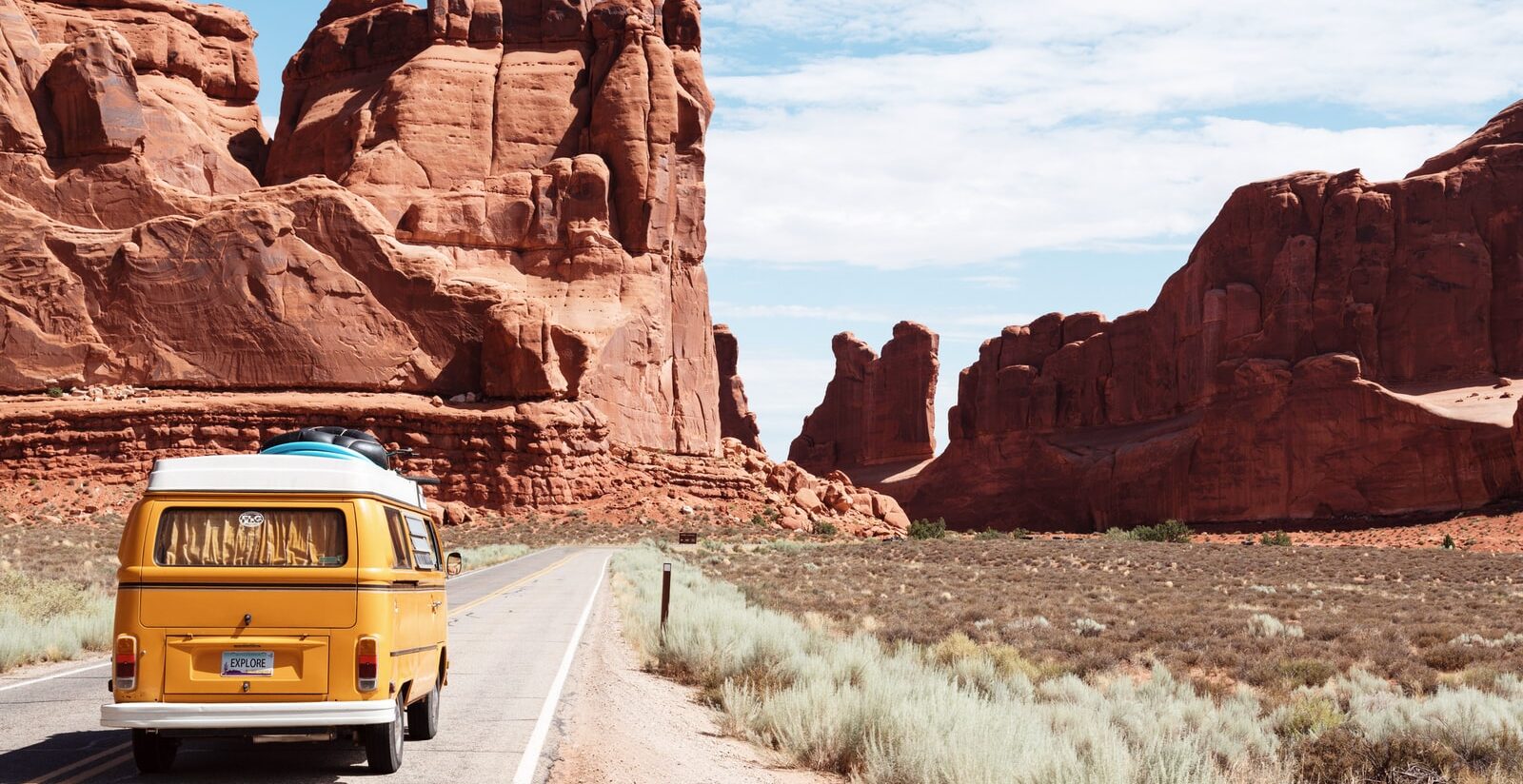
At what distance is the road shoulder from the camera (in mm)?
9227

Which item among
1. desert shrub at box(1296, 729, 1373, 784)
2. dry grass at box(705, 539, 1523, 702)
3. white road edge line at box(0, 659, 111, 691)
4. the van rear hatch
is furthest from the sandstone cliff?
desert shrub at box(1296, 729, 1373, 784)

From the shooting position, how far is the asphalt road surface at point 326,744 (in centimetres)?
880

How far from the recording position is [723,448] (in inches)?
3292

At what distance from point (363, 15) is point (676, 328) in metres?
31.4

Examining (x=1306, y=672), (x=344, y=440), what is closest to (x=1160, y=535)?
(x=1306, y=672)

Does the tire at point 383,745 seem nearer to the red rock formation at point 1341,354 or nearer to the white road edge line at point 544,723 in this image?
the white road edge line at point 544,723

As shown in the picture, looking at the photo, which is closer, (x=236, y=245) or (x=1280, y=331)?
(x=236, y=245)

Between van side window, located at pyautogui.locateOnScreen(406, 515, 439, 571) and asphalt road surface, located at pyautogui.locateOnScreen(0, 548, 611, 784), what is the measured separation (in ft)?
4.43

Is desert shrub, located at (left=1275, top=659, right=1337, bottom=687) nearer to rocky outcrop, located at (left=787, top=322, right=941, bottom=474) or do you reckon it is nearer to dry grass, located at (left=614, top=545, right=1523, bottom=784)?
dry grass, located at (left=614, top=545, right=1523, bottom=784)

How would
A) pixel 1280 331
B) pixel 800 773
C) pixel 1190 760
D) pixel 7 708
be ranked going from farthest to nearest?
pixel 1280 331, pixel 7 708, pixel 800 773, pixel 1190 760

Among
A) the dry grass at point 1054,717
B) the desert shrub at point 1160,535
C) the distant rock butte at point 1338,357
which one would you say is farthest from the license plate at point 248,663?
the distant rock butte at point 1338,357

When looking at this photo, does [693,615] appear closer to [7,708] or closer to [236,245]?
[7,708]

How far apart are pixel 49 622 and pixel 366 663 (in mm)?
11253

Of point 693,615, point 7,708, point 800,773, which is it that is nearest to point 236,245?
point 693,615
